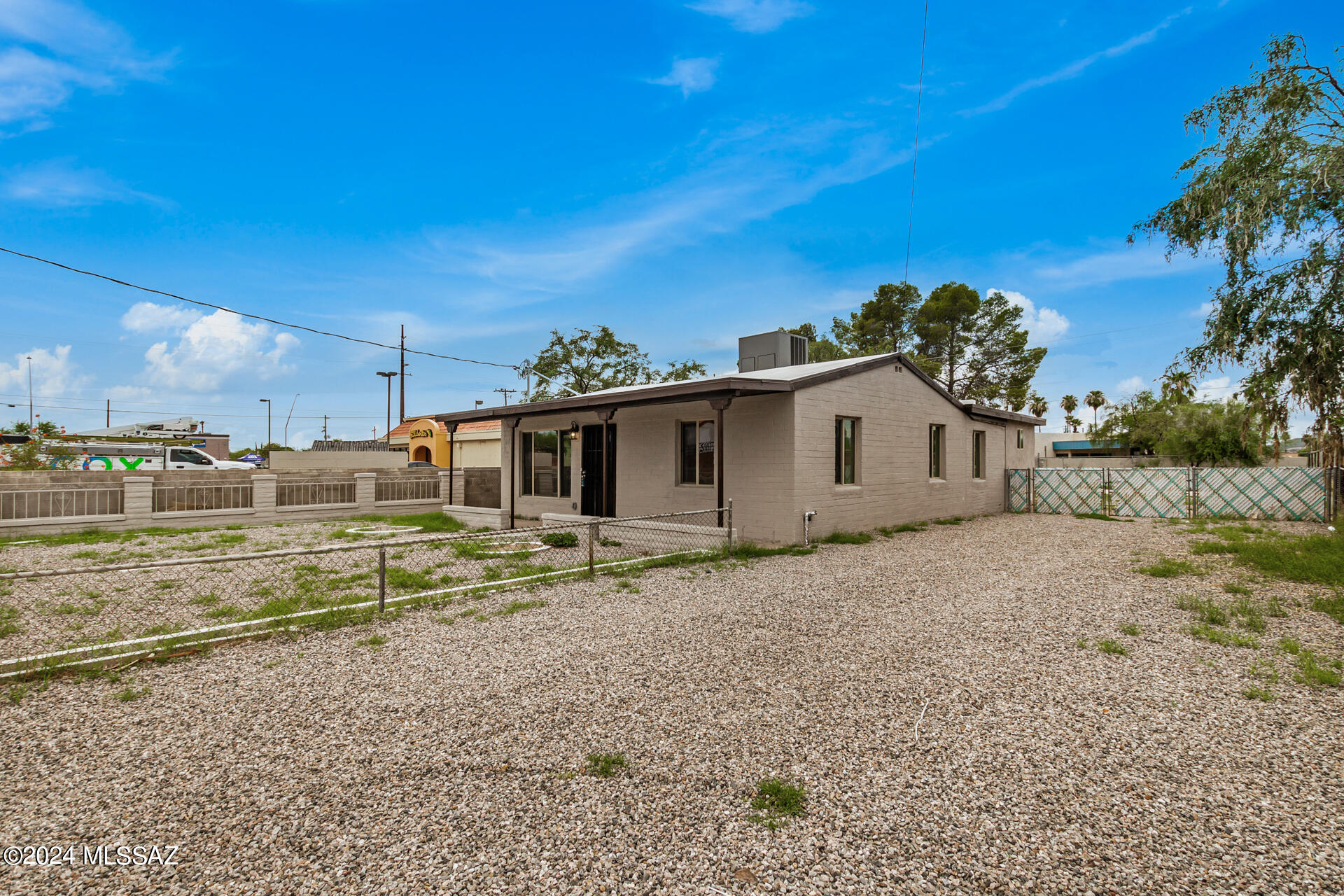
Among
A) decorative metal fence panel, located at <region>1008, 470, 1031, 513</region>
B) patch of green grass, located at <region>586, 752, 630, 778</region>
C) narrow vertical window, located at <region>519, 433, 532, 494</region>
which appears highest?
narrow vertical window, located at <region>519, 433, 532, 494</region>

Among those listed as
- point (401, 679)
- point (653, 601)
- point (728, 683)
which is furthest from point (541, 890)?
point (653, 601)

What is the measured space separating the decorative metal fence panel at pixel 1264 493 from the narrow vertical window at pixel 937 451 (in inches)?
266

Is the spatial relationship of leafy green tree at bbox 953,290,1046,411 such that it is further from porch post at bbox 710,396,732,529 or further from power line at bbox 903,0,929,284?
porch post at bbox 710,396,732,529

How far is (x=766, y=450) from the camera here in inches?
411

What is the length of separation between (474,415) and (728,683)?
11.5 m

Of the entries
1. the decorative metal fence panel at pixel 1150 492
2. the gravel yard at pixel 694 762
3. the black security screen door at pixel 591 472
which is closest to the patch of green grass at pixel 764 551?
the gravel yard at pixel 694 762

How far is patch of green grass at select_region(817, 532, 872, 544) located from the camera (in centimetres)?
1079

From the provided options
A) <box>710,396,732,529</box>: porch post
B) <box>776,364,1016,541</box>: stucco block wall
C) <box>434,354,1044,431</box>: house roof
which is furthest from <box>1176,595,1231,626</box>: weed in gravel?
<box>710,396,732,529</box>: porch post

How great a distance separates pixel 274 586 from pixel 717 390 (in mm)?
6595

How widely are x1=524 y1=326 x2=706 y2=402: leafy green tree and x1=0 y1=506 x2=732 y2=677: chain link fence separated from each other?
20.9 m

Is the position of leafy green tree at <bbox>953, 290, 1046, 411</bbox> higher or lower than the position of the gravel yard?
higher

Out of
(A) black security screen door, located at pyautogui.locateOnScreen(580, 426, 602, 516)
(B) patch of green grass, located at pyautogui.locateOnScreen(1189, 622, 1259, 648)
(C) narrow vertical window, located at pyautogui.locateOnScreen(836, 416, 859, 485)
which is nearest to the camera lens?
(B) patch of green grass, located at pyautogui.locateOnScreen(1189, 622, 1259, 648)

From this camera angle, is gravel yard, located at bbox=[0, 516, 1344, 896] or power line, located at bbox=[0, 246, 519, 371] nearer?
gravel yard, located at bbox=[0, 516, 1344, 896]

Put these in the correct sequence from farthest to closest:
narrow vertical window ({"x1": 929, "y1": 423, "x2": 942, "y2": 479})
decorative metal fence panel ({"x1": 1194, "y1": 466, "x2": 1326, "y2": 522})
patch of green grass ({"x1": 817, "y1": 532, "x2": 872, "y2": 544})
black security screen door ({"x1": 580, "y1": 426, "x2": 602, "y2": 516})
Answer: narrow vertical window ({"x1": 929, "y1": 423, "x2": 942, "y2": 479})
decorative metal fence panel ({"x1": 1194, "y1": 466, "x2": 1326, "y2": 522})
black security screen door ({"x1": 580, "y1": 426, "x2": 602, "y2": 516})
patch of green grass ({"x1": 817, "y1": 532, "x2": 872, "y2": 544})
